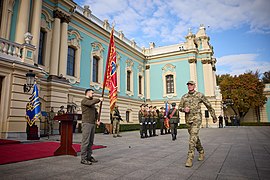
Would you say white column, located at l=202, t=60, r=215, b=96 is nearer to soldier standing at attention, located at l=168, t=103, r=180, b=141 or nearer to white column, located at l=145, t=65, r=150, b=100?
white column, located at l=145, t=65, r=150, b=100

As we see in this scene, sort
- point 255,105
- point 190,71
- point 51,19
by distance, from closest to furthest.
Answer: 1. point 51,19
2. point 190,71
3. point 255,105

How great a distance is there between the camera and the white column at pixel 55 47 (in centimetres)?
1384

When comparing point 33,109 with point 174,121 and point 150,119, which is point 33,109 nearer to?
point 150,119

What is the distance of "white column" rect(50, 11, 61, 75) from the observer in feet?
45.4

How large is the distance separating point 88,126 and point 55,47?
36.9 ft

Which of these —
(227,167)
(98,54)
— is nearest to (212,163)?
(227,167)

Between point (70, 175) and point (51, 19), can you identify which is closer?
point (70, 175)

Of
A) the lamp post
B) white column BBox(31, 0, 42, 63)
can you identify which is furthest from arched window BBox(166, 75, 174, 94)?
the lamp post

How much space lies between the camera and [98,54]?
19344 millimetres

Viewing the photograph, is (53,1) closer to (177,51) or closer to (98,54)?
(98,54)

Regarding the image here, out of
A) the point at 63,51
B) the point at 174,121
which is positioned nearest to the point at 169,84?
the point at 63,51

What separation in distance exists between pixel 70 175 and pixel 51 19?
13.7 m

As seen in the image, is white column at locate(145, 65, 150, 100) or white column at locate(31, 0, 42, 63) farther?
white column at locate(145, 65, 150, 100)

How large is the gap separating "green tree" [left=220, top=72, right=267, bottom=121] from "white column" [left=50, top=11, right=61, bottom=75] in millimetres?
30645
